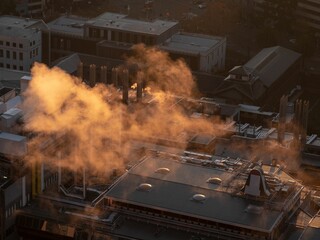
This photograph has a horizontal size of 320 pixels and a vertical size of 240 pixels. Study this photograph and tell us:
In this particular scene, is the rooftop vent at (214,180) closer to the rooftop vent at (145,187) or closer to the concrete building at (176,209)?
the concrete building at (176,209)

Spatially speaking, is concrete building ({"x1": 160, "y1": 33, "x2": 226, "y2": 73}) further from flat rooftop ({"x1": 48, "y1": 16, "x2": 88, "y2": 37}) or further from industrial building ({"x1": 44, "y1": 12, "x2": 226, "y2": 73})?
flat rooftop ({"x1": 48, "y1": 16, "x2": 88, "y2": 37})

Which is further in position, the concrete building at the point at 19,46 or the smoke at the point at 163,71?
the concrete building at the point at 19,46

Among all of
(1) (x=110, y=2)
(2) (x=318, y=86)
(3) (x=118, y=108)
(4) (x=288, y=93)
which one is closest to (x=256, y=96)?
(4) (x=288, y=93)

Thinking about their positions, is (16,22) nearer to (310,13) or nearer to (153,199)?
(310,13)

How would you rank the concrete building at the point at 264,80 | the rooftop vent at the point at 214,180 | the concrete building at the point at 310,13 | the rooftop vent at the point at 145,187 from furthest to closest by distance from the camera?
the concrete building at the point at 310,13
the concrete building at the point at 264,80
the rooftop vent at the point at 214,180
the rooftop vent at the point at 145,187

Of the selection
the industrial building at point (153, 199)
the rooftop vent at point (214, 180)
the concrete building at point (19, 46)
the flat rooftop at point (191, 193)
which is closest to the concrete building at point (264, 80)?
the concrete building at point (19, 46)

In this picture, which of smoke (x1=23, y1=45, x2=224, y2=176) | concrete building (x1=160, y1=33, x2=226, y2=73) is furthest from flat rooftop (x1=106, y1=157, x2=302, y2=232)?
concrete building (x1=160, y1=33, x2=226, y2=73)

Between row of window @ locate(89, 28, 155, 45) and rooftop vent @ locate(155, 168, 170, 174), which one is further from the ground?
rooftop vent @ locate(155, 168, 170, 174)
